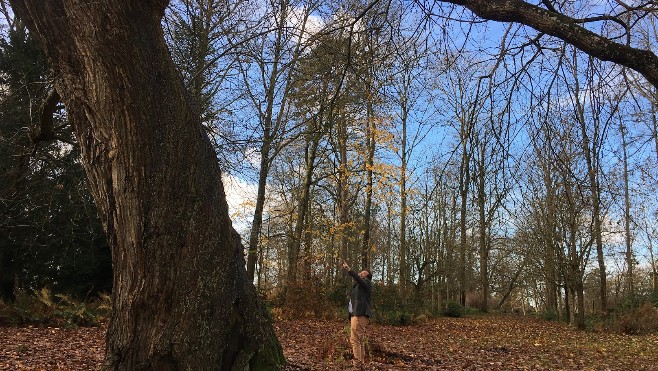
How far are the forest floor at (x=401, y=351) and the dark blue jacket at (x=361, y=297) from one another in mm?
717

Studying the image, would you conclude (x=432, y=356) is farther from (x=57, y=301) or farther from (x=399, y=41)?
(x=57, y=301)

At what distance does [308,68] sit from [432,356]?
581cm

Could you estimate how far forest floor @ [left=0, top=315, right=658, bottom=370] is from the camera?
7.12 m

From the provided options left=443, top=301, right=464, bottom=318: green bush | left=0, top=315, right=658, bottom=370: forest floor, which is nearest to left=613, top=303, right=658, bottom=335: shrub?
left=0, top=315, right=658, bottom=370: forest floor

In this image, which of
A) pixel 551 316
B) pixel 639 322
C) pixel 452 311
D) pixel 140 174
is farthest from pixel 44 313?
pixel 551 316

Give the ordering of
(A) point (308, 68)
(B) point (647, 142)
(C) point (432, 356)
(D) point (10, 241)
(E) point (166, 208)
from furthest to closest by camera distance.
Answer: (D) point (10, 241)
(C) point (432, 356)
(A) point (308, 68)
(B) point (647, 142)
(E) point (166, 208)

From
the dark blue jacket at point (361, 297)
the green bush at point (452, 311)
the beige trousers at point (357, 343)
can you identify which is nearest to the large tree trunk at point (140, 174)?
the beige trousers at point (357, 343)

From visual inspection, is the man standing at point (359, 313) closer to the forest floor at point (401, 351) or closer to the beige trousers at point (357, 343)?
the beige trousers at point (357, 343)

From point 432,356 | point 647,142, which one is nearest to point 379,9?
point 647,142

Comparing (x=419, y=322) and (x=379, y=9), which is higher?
(x=379, y=9)

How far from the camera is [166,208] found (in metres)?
3.53

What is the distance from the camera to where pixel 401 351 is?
30.3ft

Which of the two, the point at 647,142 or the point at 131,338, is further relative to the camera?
the point at 647,142

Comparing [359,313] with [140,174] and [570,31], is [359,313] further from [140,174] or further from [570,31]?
[570,31]
